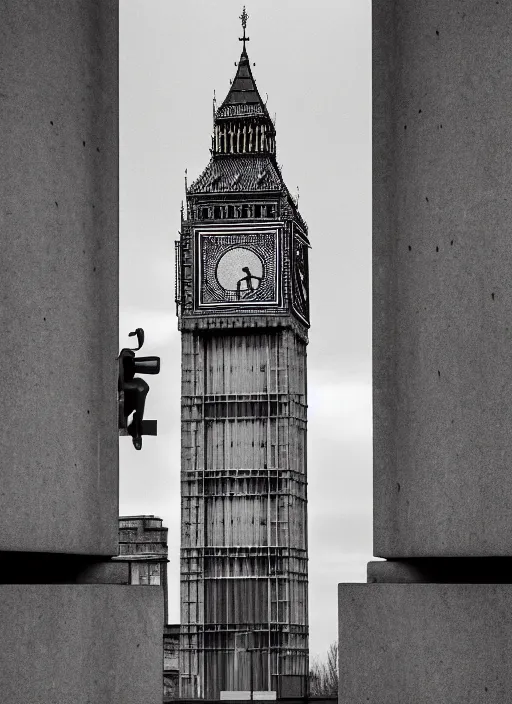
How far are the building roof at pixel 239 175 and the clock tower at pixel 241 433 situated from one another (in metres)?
0.07

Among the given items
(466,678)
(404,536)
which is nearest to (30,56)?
(404,536)


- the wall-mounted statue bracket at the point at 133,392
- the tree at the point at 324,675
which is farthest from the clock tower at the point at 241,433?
the wall-mounted statue bracket at the point at 133,392

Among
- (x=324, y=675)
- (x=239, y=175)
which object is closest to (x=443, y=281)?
(x=239, y=175)

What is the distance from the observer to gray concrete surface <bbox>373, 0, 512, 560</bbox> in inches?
109

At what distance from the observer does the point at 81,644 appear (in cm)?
291

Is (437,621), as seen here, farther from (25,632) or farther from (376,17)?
(376,17)

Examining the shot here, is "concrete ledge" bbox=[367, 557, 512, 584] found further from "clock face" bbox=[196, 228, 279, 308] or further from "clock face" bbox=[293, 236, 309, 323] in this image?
"clock face" bbox=[293, 236, 309, 323]

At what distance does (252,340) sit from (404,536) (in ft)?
155

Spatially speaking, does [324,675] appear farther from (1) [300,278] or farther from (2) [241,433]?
(1) [300,278]

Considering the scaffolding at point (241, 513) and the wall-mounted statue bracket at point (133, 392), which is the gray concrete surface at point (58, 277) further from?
the scaffolding at point (241, 513)

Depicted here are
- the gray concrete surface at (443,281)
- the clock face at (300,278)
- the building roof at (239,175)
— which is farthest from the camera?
the building roof at (239,175)

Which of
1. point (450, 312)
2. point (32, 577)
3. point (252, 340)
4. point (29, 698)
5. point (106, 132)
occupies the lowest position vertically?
point (29, 698)

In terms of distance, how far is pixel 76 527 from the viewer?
9.74 feet

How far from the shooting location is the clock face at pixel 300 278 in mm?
49688
